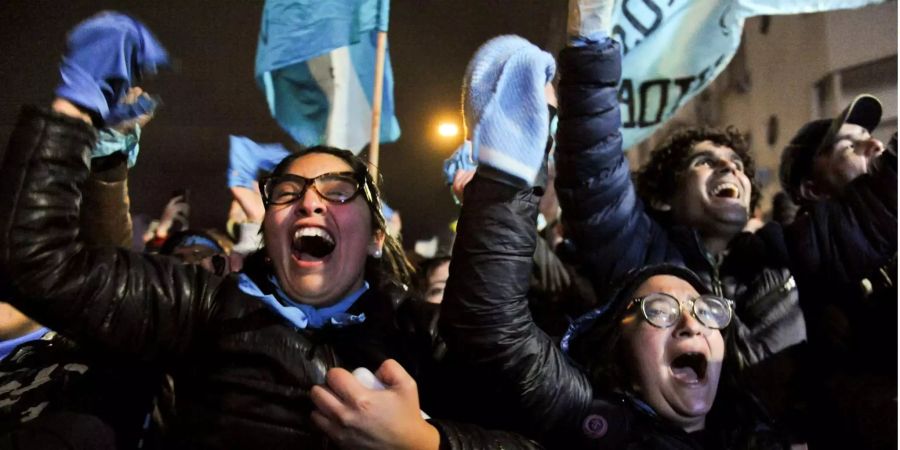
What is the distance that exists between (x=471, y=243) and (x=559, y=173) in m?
0.76

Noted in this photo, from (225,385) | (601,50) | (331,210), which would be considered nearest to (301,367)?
(225,385)

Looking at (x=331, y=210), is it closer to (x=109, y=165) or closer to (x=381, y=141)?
(x=109, y=165)

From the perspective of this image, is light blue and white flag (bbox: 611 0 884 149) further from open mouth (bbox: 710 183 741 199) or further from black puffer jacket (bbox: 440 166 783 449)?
black puffer jacket (bbox: 440 166 783 449)

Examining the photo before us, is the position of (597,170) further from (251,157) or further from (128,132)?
(128,132)

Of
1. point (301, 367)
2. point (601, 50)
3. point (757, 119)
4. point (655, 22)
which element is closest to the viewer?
point (301, 367)

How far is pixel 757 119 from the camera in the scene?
797 centimetres

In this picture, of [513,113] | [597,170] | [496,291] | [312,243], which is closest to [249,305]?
[312,243]

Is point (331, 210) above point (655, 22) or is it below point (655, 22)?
below

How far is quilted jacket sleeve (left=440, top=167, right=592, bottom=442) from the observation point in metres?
1.38

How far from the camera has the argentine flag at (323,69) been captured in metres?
2.91

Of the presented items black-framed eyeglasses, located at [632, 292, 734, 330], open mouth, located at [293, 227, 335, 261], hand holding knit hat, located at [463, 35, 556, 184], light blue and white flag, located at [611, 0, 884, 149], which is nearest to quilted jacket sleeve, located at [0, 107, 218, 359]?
open mouth, located at [293, 227, 335, 261]

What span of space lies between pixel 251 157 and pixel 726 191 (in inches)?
66.6

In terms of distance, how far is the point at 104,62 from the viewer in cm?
146

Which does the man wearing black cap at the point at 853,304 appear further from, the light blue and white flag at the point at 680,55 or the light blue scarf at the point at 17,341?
the light blue scarf at the point at 17,341
